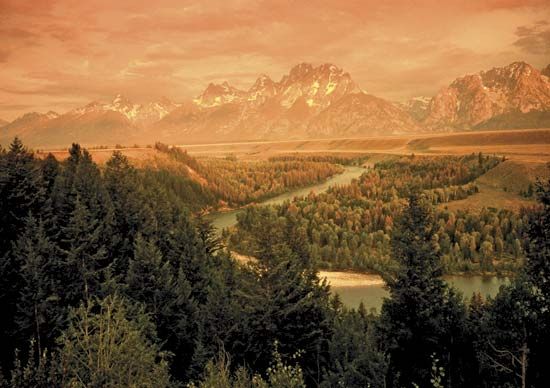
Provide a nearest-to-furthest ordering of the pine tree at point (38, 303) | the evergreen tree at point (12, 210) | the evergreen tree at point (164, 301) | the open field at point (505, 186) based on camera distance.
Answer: the pine tree at point (38, 303)
the evergreen tree at point (12, 210)
the evergreen tree at point (164, 301)
the open field at point (505, 186)

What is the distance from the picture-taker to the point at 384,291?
75.6 meters

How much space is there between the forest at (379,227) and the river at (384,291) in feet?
9.79

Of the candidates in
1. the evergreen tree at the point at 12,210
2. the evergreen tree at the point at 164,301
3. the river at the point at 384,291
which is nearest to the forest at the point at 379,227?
the river at the point at 384,291

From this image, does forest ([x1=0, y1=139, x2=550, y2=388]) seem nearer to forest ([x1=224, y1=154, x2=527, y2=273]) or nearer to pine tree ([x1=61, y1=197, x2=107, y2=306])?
pine tree ([x1=61, y1=197, x2=107, y2=306])

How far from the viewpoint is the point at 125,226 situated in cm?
5119

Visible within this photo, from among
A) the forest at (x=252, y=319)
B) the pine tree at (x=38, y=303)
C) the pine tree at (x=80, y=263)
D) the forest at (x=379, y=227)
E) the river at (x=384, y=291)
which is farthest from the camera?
the forest at (x=379, y=227)

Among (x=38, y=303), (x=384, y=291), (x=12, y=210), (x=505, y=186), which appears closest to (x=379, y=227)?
(x=384, y=291)

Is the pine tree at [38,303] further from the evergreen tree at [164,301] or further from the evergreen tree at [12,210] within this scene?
the evergreen tree at [164,301]

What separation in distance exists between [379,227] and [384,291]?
36.2m

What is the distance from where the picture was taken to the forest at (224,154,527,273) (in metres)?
86.4

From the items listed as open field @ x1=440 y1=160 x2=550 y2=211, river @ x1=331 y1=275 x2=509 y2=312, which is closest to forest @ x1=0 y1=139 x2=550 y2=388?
river @ x1=331 y1=275 x2=509 y2=312

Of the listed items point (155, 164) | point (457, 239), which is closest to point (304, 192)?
point (155, 164)

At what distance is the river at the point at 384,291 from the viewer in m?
71.4

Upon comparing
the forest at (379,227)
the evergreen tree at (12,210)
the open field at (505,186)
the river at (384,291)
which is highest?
the evergreen tree at (12,210)
